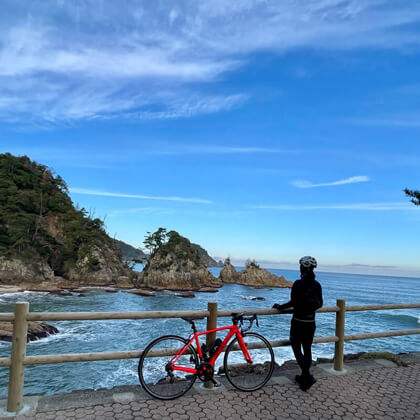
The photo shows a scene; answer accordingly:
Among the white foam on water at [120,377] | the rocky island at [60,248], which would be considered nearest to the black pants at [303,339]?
the white foam on water at [120,377]

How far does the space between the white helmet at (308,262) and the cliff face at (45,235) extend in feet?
210

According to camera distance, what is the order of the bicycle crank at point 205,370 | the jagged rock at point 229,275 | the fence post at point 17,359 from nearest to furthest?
1. the fence post at point 17,359
2. the bicycle crank at point 205,370
3. the jagged rock at point 229,275

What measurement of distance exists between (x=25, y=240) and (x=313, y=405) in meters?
69.1

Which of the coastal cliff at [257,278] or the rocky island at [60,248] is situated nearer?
the rocky island at [60,248]

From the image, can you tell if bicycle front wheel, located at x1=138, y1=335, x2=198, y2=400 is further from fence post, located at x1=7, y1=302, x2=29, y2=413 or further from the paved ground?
fence post, located at x1=7, y1=302, x2=29, y2=413

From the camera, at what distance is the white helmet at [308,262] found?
4.94 metres

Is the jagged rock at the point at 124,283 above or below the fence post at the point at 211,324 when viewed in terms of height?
below

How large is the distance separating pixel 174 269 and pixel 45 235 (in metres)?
29.8

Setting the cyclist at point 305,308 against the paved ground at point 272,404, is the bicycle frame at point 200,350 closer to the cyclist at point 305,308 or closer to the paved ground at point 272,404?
the paved ground at point 272,404

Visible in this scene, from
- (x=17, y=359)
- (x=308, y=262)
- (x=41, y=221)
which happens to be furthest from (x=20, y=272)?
(x=308, y=262)

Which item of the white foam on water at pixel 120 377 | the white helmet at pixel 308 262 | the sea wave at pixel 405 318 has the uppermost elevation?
the white helmet at pixel 308 262

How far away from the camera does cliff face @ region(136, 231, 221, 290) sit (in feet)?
249

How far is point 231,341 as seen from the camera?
4.89 m

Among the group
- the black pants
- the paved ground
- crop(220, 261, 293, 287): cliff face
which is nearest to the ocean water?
the paved ground
